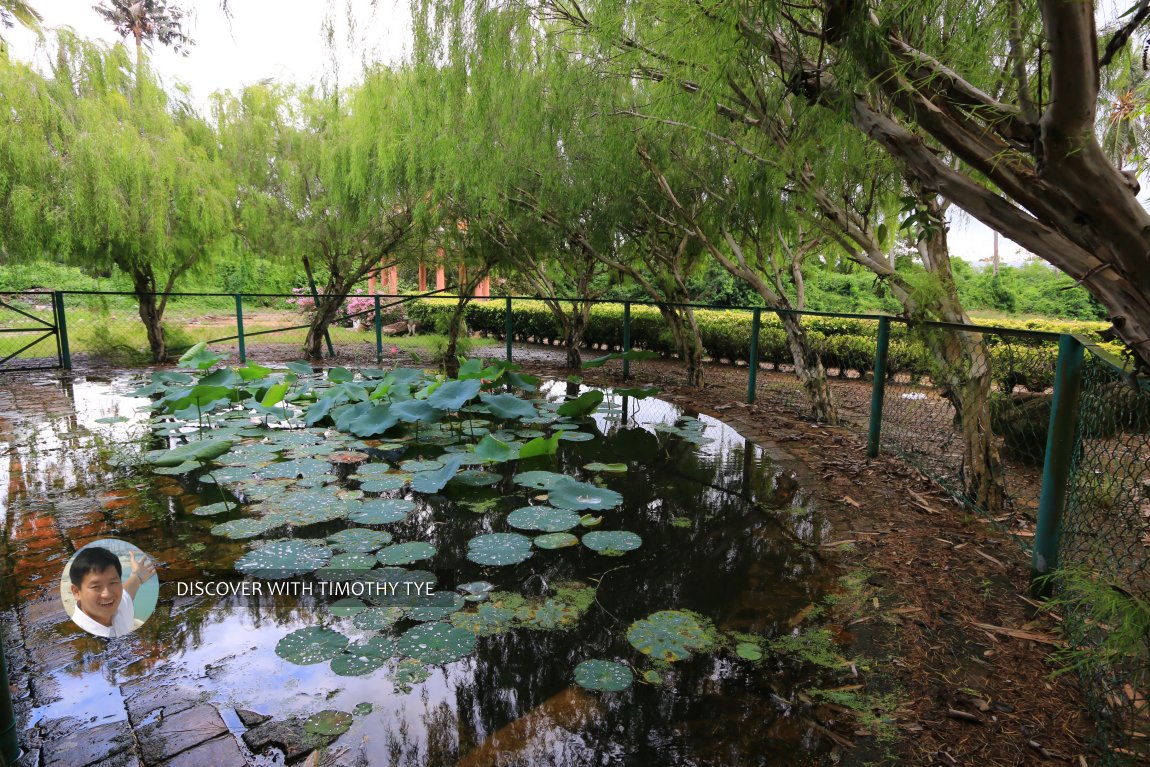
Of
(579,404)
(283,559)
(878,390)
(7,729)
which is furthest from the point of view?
(579,404)

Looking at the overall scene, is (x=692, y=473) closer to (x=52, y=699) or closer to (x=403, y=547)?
(x=403, y=547)

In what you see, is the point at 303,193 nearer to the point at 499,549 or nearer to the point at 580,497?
the point at 580,497

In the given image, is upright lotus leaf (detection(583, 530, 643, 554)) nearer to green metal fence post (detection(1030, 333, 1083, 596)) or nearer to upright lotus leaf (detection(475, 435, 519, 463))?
upright lotus leaf (detection(475, 435, 519, 463))

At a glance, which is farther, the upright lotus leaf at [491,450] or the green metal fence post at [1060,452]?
the upright lotus leaf at [491,450]

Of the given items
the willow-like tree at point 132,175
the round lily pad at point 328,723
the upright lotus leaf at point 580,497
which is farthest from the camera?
the willow-like tree at point 132,175

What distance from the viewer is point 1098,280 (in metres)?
1.31

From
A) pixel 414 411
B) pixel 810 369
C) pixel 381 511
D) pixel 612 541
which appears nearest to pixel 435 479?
pixel 381 511

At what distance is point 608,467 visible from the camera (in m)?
4.22

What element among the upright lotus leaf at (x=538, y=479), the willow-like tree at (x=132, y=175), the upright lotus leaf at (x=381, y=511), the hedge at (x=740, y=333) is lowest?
Answer: the upright lotus leaf at (x=381, y=511)

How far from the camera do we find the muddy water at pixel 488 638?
5.66ft

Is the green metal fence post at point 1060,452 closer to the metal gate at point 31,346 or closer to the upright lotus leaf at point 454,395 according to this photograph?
the upright lotus leaf at point 454,395

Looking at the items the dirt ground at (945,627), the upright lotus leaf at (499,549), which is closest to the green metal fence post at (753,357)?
the dirt ground at (945,627)

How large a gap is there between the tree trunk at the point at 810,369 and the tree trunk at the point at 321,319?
20.6ft

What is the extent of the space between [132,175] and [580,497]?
717 cm
